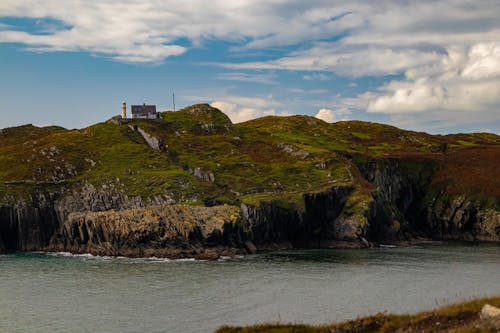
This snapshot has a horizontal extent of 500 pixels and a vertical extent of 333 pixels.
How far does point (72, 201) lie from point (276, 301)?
8714 centimetres

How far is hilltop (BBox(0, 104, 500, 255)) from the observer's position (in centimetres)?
13738

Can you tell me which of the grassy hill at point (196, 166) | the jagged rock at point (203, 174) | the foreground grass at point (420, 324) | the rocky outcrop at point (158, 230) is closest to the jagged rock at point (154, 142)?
the grassy hill at point (196, 166)

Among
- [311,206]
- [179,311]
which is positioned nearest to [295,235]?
[311,206]

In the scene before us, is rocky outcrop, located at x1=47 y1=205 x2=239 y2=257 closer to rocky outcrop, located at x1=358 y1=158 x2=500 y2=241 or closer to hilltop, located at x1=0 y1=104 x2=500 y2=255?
hilltop, located at x1=0 y1=104 x2=500 y2=255

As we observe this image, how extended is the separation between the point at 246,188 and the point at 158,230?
34.9 meters

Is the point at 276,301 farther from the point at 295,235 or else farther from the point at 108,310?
the point at 295,235

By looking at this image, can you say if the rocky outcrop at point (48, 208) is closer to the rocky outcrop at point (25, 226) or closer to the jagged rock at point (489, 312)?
the rocky outcrop at point (25, 226)

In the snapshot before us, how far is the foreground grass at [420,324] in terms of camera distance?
105 feet

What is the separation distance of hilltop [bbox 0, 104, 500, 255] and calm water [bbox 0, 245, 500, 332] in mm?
18094

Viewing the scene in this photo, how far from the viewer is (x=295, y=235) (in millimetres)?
141250

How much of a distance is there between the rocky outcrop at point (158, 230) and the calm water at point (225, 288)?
7.35 meters

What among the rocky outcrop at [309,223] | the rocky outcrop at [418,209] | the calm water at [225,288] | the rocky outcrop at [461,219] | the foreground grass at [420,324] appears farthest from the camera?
the rocky outcrop at [461,219]

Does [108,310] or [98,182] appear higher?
[98,182]

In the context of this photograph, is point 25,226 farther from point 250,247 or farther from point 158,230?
point 250,247
